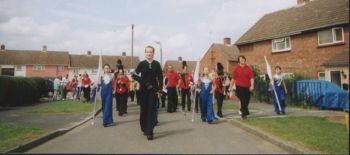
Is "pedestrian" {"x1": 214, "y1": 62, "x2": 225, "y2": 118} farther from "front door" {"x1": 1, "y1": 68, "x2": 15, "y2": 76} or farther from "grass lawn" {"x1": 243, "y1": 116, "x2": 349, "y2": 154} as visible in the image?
"front door" {"x1": 1, "y1": 68, "x2": 15, "y2": 76}

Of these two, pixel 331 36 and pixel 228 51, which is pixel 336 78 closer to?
pixel 331 36

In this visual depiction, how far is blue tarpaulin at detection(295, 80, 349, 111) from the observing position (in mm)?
16422

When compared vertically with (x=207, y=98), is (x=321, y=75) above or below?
above

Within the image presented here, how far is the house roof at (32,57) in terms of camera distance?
72062 mm

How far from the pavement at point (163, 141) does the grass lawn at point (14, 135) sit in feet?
1.54

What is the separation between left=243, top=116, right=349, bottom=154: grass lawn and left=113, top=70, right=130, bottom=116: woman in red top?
5772 mm

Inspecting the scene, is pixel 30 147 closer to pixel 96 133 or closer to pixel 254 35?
pixel 96 133

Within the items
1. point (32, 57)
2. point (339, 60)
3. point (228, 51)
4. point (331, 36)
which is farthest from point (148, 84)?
point (32, 57)

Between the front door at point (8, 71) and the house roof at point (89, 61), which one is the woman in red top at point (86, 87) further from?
the house roof at point (89, 61)

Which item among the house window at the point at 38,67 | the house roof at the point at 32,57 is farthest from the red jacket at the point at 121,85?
the house window at the point at 38,67

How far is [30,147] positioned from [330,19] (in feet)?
71.5

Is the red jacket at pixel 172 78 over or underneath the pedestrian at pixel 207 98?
over

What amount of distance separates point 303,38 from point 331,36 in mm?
2397

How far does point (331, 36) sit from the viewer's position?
22844 mm
